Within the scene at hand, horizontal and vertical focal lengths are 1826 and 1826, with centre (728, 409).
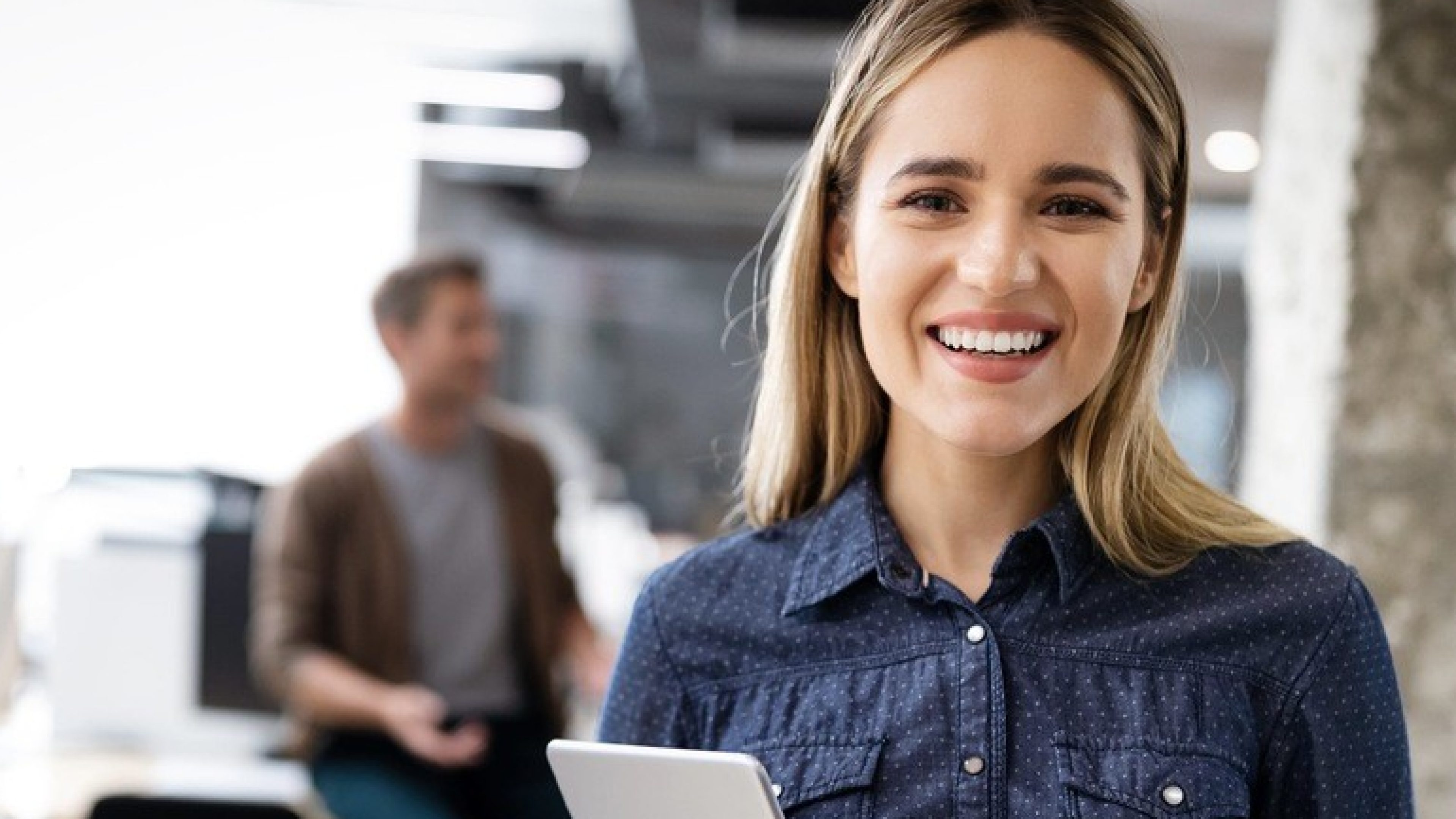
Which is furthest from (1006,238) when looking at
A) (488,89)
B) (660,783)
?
(488,89)

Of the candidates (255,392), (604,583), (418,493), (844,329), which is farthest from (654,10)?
(844,329)

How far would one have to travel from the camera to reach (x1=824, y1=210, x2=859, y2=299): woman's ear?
1431 millimetres

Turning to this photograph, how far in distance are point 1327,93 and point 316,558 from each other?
1957 mm

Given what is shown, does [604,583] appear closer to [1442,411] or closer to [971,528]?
[1442,411]

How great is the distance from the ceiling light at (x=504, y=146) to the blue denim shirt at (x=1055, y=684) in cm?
813

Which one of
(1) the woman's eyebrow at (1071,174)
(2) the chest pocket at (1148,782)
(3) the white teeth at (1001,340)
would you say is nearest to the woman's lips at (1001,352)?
(3) the white teeth at (1001,340)

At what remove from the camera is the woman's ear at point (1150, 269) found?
138 cm

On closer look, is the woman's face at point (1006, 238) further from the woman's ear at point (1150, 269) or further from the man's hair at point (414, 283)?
the man's hair at point (414, 283)

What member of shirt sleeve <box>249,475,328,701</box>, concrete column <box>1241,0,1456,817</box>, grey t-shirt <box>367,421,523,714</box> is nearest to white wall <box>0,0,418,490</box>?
shirt sleeve <box>249,475,328,701</box>

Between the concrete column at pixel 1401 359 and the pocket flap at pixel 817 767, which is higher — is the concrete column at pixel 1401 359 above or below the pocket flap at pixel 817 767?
above

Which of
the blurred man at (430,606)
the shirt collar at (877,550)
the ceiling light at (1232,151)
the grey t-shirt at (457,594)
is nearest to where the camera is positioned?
the shirt collar at (877,550)

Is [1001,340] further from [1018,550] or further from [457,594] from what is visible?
[457,594]

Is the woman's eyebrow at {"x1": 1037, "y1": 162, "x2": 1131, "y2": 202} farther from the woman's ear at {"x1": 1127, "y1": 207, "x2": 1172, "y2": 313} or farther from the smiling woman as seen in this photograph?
the woman's ear at {"x1": 1127, "y1": 207, "x2": 1172, "y2": 313}

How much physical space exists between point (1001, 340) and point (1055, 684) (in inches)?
10.1
